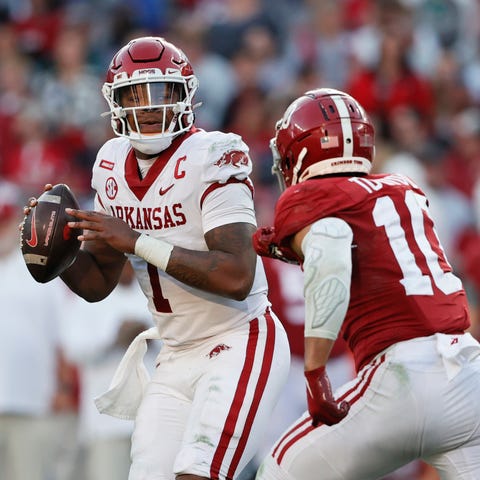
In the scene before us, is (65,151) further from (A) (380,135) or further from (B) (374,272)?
(B) (374,272)

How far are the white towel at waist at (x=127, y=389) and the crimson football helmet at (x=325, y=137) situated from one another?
3.54ft

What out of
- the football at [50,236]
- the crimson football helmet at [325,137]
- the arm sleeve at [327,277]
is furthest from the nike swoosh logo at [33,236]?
the arm sleeve at [327,277]

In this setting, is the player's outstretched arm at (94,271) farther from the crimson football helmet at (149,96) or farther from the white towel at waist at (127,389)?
the crimson football helmet at (149,96)

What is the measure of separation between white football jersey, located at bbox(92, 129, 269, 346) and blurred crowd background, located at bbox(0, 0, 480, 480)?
8.70ft

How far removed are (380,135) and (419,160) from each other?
345 millimetres

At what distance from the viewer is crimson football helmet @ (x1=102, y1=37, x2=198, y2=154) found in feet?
15.0

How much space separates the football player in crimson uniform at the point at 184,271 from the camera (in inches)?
173

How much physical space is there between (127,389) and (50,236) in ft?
2.36

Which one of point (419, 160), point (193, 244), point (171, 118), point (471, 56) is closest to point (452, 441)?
point (193, 244)

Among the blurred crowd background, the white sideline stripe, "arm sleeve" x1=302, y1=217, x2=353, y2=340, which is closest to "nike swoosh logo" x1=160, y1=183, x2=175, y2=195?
the white sideline stripe

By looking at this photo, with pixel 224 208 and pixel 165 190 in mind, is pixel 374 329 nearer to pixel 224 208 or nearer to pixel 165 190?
pixel 224 208

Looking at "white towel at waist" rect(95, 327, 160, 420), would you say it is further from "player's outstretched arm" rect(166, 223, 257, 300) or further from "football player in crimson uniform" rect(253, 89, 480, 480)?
"football player in crimson uniform" rect(253, 89, 480, 480)

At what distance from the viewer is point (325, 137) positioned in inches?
162

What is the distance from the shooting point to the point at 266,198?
8.39 metres
